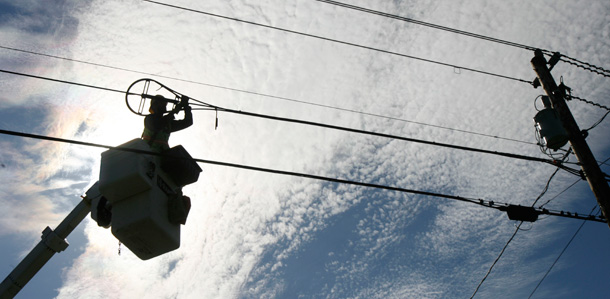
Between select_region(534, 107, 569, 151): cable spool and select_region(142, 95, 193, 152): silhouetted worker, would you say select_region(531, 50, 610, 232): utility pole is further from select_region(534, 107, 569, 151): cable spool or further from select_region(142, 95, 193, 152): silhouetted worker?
select_region(142, 95, 193, 152): silhouetted worker

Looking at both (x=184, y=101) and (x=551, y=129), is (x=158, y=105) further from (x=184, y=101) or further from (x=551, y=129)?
(x=551, y=129)

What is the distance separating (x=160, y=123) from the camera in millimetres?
5578

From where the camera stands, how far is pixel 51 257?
1127cm

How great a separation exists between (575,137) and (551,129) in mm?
418

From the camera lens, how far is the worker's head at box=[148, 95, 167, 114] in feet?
18.3

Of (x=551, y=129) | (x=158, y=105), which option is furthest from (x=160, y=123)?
(x=551, y=129)

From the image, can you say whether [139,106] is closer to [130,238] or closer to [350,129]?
[130,238]

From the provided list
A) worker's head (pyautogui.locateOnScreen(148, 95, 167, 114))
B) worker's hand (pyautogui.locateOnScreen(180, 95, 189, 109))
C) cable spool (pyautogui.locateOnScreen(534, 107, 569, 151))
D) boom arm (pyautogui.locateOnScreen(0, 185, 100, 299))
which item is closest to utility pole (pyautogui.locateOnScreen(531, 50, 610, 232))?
cable spool (pyautogui.locateOnScreen(534, 107, 569, 151))

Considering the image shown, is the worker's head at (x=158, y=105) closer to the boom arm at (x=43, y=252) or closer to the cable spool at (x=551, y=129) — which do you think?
the boom arm at (x=43, y=252)

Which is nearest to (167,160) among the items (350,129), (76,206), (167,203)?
(167,203)

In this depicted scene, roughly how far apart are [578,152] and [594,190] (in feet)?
2.43

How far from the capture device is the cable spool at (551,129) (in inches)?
324

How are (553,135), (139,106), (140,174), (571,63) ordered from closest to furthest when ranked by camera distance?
(140,174) < (139,106) < (553,135) < (571,63)

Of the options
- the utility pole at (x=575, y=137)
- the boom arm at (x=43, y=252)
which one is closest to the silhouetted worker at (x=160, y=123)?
the boom arm at (x=43, y=252)
